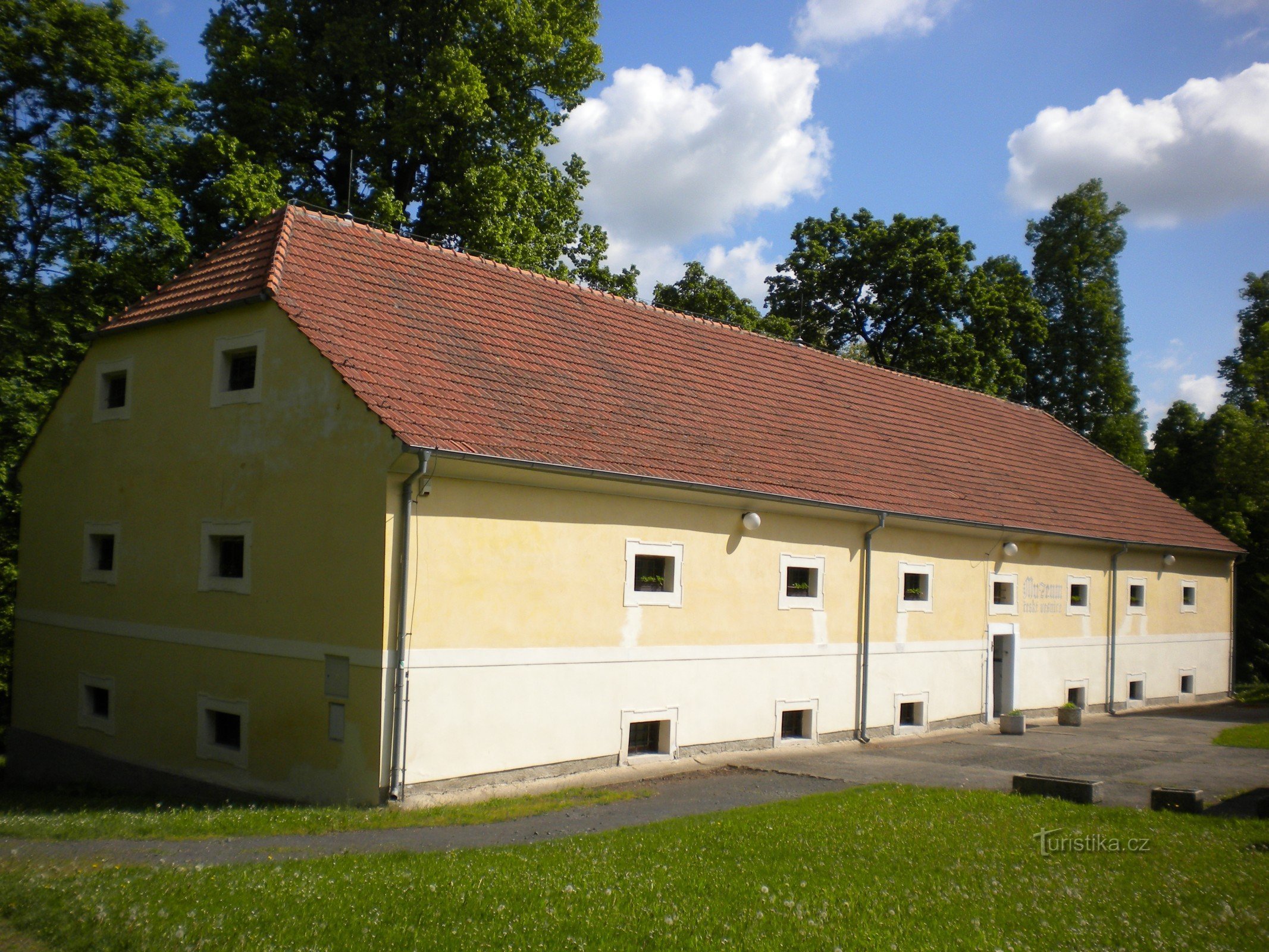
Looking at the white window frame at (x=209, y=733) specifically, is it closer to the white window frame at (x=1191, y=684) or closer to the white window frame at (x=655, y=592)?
the white window frame at (x=655, y=592)

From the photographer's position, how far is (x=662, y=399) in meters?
17.3

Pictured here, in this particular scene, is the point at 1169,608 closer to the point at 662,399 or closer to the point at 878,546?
the point at 878,546

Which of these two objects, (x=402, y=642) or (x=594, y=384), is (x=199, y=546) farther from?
(x=594, y=384)

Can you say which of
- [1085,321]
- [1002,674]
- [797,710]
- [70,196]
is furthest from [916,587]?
[1085,321]

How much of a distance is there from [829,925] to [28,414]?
19455 millimetres

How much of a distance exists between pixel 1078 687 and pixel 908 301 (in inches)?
693

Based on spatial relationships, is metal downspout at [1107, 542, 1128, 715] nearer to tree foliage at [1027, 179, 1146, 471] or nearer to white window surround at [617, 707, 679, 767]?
white window surround at [617, 707, 679, 767]

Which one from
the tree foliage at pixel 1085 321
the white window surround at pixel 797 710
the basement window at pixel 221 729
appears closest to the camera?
the basement window at pixel 221 729

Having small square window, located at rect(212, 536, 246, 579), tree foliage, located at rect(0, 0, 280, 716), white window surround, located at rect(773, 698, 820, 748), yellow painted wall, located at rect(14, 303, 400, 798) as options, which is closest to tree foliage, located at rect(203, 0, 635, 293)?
tree foliage, located at rect(0, 0, 280, 716)

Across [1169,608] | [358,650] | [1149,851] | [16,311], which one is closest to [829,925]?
[1149,851]

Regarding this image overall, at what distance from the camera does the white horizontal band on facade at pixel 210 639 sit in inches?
493

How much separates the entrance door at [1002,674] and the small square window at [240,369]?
48.6ft

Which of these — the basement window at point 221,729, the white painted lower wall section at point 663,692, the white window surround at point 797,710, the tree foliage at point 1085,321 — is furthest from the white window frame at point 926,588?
the tree foliage at point 1085,321

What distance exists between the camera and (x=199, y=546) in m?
15.0
